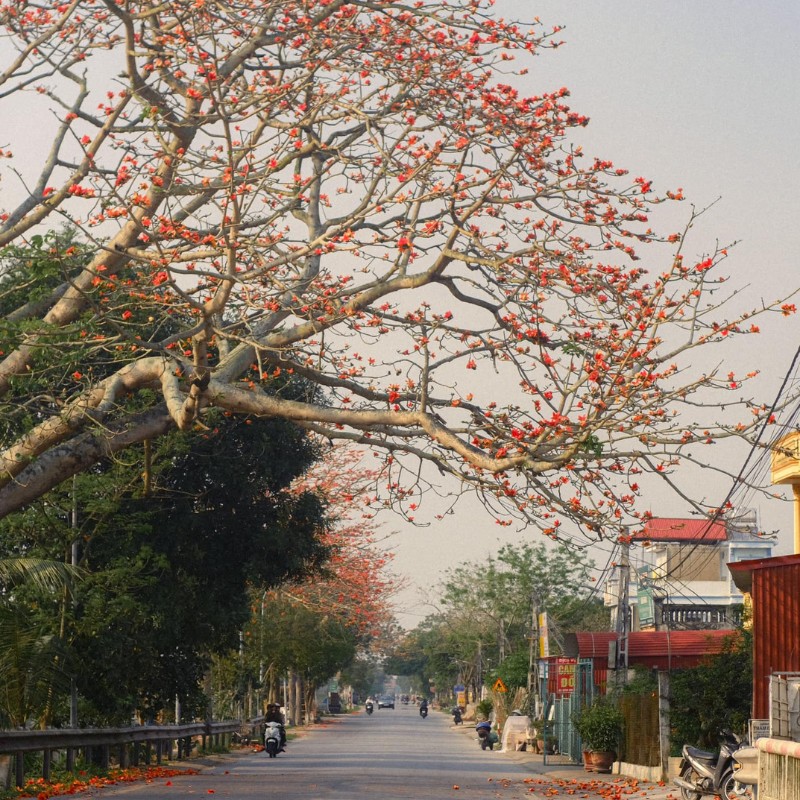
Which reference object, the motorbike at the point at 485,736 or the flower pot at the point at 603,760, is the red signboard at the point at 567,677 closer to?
the flower pot at the point at 603,760

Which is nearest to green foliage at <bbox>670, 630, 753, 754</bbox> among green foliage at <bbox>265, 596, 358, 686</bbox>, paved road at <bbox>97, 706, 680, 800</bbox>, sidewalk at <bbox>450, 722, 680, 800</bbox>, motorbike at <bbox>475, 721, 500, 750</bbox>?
sidewalk at <bbox>450, 722, 680, 800</bbox>

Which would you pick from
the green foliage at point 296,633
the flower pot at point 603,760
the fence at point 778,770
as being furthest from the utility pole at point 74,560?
the green foliage at point 296,633

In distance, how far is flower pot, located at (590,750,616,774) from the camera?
2783 cm

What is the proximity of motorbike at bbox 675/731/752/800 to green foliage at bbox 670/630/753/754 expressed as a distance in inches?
126

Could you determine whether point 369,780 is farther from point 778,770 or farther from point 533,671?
point 533,671

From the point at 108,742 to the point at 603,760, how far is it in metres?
11.1

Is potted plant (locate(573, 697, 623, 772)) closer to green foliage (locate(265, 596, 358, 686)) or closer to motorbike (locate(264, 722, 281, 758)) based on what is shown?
motorbike (locate(264, 722, 281, 758))

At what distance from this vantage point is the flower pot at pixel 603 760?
27.8m

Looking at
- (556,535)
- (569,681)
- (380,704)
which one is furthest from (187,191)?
(380,704)

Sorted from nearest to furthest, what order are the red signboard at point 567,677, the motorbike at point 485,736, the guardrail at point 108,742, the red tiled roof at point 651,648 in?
the guardrail at point 108,742 → the red signboard at point 567,677 → the red tiled roof at point 651,648 → the motorbike at point 485,736

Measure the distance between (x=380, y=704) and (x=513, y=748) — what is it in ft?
339

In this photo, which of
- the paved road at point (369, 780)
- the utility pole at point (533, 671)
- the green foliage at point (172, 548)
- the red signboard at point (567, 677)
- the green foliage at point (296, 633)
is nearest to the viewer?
the paved road at point (369, 780)

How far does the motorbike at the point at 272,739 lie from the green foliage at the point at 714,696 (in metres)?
11.0

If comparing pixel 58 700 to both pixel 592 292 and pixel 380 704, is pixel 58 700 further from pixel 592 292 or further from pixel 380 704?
pixel 380 704
